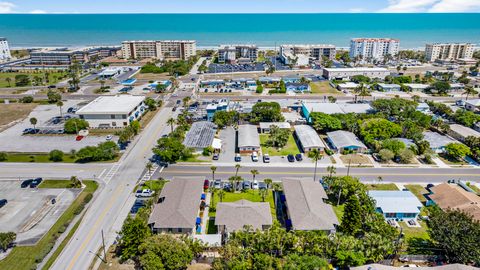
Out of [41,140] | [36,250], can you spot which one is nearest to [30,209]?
[36,250]

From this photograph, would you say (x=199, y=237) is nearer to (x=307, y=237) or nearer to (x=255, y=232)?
(x=255, y=232)

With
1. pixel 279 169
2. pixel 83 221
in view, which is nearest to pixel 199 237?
pixel 83 221

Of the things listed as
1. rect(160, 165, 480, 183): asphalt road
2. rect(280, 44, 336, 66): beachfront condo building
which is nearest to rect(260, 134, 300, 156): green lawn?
rect(160, 165, 480, 183): asphalt road

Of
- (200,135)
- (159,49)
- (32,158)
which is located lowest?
(32,158)

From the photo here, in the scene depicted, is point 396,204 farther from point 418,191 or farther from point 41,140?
point 41,140

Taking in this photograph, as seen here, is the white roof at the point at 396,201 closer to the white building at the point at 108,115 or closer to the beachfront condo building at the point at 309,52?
the white building at the point at 108,115

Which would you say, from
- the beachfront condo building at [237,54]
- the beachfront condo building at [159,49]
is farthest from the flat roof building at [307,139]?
the beachfront condo building at [159,49]
